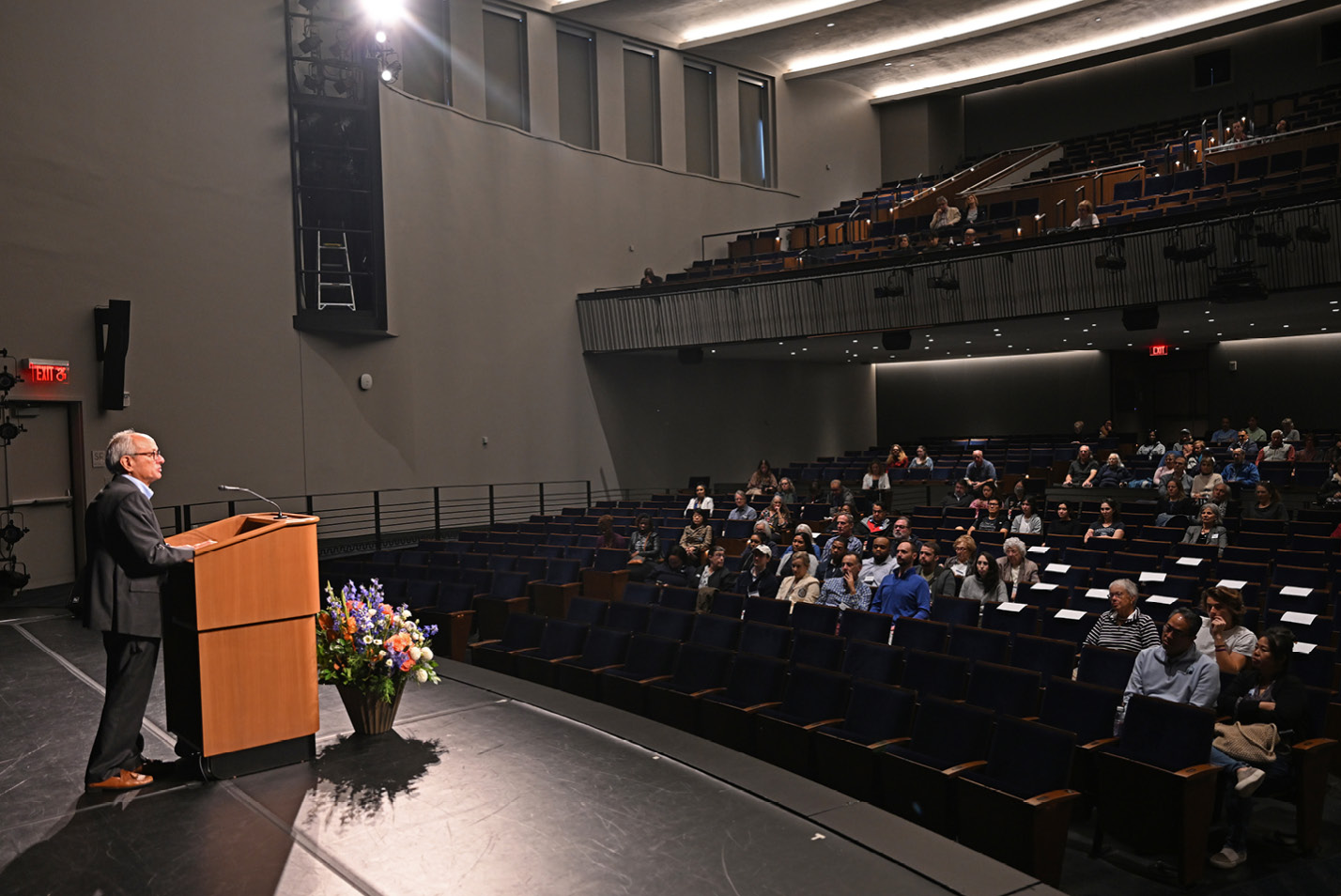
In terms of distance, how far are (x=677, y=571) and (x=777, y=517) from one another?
5.51 ft

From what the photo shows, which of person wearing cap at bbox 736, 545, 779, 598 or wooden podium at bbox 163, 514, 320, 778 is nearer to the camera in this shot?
wooden podium at bbox 163, 514, 320, 778

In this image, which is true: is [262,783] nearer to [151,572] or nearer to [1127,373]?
[151,572]

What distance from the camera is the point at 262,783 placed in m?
3.11

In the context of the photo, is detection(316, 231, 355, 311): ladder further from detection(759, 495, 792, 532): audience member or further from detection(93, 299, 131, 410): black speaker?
detection(759, 495, 792, 532): audience member

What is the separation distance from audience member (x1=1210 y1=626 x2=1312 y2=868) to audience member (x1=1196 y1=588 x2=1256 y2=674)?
0.32 meters

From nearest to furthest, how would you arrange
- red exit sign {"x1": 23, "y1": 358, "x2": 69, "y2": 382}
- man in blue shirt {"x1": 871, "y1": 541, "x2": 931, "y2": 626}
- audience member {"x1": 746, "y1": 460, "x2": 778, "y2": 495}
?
man in blue shirt {"x1": 871, "y1": 541, "x2": 931, "y2": 626}, red exit sign {"x1": 23, "y1": 358, "x2": 69, "y2": 382}, audience member {"x1": 746, "y1": 460, "x2": 778, "y2": 495}

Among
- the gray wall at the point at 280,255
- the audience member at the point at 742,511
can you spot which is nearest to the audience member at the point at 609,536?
the audience member at the point at 742,511

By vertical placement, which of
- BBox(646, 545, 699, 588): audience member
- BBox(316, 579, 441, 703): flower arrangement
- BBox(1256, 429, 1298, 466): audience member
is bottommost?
BBox(646, 545, 699, 588): audience member

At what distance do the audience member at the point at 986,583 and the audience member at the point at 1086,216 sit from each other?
6764 millimetres

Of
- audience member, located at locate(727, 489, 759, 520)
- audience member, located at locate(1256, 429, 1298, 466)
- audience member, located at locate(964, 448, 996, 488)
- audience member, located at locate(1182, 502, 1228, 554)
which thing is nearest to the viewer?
audience member, located at locate(1182, 502, 1228, 554)

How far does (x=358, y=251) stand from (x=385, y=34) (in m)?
2.57

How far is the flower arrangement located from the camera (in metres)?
3.54

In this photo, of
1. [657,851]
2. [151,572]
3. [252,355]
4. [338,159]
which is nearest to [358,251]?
[338,159]

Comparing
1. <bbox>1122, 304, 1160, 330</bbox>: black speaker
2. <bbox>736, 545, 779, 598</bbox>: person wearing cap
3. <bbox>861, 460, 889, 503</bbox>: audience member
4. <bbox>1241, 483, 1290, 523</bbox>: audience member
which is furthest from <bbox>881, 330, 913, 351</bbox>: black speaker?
<bbox>736, 545, 779, 598</bbox>: person wearing cap
